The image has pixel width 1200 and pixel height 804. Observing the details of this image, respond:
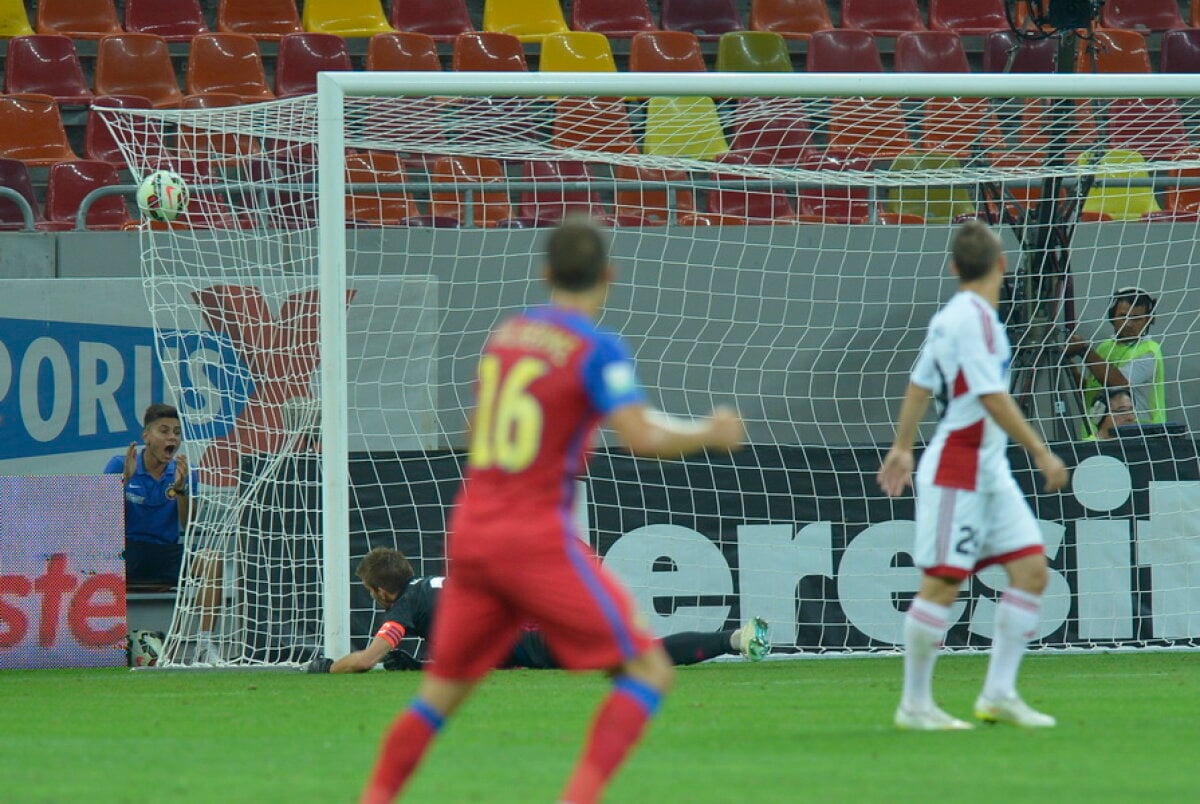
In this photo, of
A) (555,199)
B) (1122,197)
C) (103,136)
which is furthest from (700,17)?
(103,136)

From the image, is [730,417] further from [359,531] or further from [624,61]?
[624,61]

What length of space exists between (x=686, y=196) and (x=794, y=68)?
135 inches

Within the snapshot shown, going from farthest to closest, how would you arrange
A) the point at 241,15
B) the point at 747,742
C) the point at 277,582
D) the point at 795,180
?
the point at 241,15 < the point at 795,180 < the point at 277,582 < the point at 747,742

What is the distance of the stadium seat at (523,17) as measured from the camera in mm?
16562

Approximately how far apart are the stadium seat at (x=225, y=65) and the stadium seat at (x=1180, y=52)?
27.6 ft

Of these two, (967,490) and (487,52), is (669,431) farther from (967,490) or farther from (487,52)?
(487,52)

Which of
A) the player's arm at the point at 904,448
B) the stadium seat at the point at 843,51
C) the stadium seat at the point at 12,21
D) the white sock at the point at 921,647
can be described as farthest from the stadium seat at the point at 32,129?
the white sock at the point at 921,647

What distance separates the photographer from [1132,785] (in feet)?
16.7

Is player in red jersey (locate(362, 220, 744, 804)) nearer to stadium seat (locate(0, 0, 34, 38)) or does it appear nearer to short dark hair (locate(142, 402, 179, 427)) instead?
short dark hair (locate(142, 402, 179, 427))

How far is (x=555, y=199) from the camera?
13648mm

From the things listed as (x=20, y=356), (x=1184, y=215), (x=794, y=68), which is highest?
(x=794, y=68)

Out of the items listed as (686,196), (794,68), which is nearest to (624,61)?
(794,68)

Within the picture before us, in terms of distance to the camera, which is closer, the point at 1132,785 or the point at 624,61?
the point at 1132,785

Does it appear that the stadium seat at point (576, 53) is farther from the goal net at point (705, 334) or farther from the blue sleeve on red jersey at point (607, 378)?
the blue sleeve on red jersey at point (607, 378)
